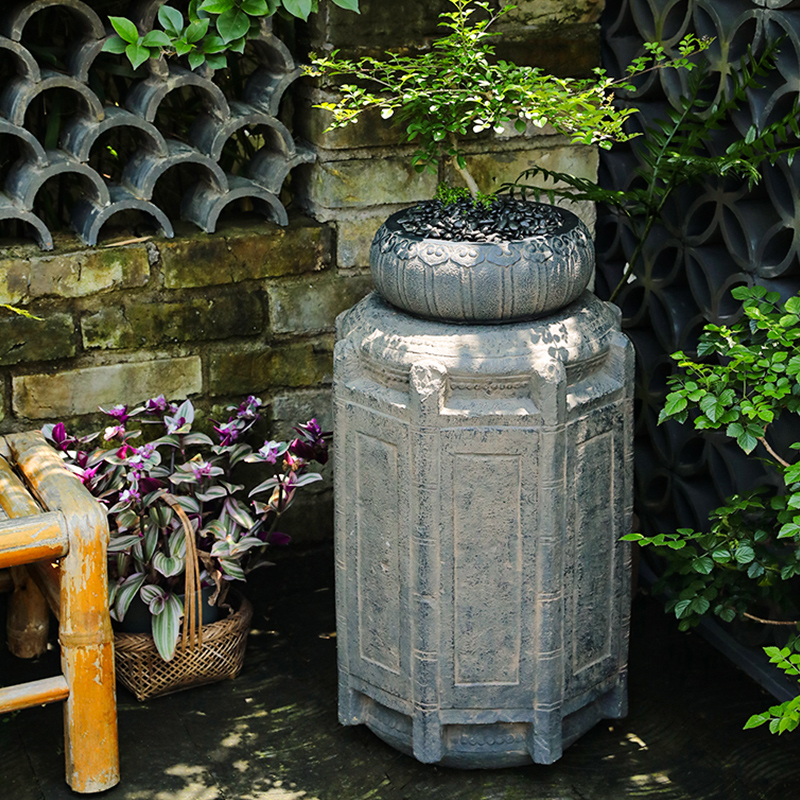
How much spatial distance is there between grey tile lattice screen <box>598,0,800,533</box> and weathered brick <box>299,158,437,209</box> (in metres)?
0.62

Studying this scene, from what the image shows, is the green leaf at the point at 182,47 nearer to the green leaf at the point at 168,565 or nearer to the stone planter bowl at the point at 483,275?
the stone planter bowl at the point at 483,275

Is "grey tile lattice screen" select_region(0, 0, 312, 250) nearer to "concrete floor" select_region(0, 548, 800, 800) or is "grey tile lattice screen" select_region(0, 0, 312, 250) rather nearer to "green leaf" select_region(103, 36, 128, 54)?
"green leaf" select_region(103, 36, 128, 54)

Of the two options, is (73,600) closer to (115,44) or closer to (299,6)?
(115,44)

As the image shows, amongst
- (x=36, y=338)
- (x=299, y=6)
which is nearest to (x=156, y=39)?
(x=299, y=6)

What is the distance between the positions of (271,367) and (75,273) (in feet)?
2.17

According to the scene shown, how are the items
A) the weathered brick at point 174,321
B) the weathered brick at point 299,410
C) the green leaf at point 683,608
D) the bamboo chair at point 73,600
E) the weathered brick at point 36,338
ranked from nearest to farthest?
the bamboo chair at point 73,600 < the green leaf at point 683,608 < the weathered brick at point 36,338 < the weathered brick at point 174,321 < the weathered brick at point 299,410

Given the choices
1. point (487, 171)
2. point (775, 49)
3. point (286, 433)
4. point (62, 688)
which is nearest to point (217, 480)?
point (286, 433)

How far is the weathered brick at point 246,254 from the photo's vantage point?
347 centimetres

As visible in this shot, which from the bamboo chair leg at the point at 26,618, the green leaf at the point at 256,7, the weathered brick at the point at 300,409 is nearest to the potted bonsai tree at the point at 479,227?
the green leaf at the point at 256,7

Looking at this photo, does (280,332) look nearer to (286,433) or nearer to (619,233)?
(286,433)

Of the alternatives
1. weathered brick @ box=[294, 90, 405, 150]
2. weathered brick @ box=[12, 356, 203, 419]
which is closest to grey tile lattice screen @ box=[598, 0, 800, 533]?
weathered brick @ box=[294, 90, 405, 150]

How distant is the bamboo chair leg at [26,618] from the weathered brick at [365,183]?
54.5 inches

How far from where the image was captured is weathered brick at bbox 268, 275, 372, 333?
3625 millimetres

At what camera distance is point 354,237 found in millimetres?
3619
